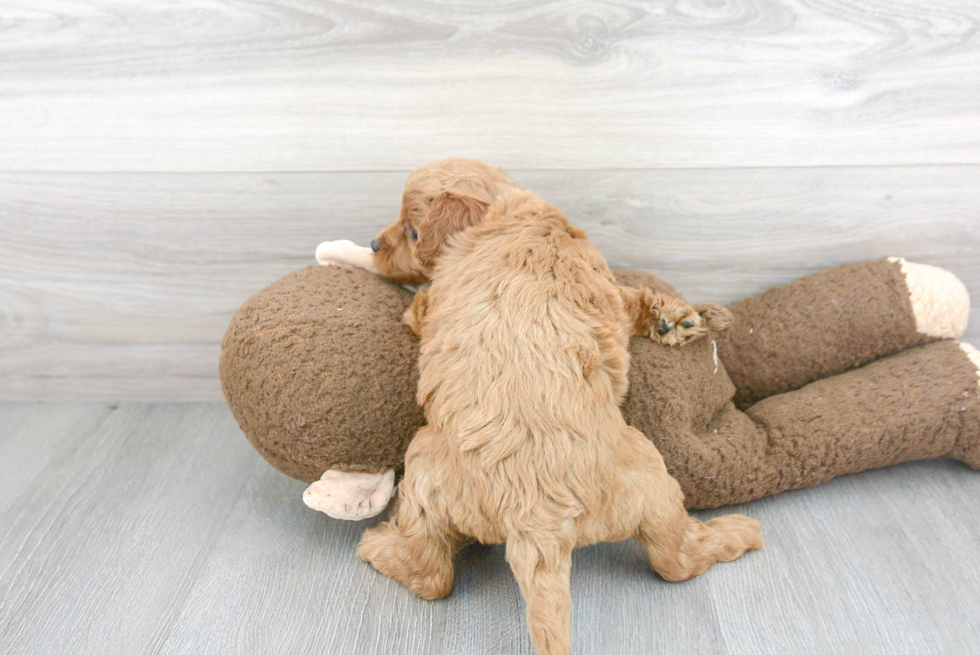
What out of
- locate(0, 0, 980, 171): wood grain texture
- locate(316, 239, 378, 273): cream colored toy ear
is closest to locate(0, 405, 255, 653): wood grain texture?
locate(316, 239, 378, 273): cream colored toy ear

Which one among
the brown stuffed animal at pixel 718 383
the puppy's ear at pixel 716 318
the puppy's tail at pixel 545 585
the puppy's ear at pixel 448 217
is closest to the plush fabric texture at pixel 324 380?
the brown stuffed animal at pixel 718 383

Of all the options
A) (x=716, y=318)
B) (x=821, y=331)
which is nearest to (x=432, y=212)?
(x=716, y=318)

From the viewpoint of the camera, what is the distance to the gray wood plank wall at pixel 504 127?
1.19 meters

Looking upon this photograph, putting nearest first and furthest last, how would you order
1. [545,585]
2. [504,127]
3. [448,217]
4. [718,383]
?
[545,585], [448,217], [718,383], [504,127]

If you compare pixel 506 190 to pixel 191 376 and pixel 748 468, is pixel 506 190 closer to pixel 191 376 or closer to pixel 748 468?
pixel 748 468

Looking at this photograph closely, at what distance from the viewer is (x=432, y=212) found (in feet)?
3.22

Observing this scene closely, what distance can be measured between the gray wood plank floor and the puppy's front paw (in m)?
0.30

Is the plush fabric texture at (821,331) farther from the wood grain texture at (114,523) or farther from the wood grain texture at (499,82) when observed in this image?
the wood grain texture at (114,523)

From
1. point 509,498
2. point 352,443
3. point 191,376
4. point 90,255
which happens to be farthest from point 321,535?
point 90,255

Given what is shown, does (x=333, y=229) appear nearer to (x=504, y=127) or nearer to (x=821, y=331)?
(x=504, y=127)

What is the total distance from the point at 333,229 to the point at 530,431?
2.23ft

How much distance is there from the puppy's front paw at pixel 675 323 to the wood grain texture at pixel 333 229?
0.30 meters

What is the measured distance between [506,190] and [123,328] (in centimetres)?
94

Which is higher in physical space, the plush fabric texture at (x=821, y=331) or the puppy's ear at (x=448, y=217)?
the puppy's ear at (x=448, y=217)
